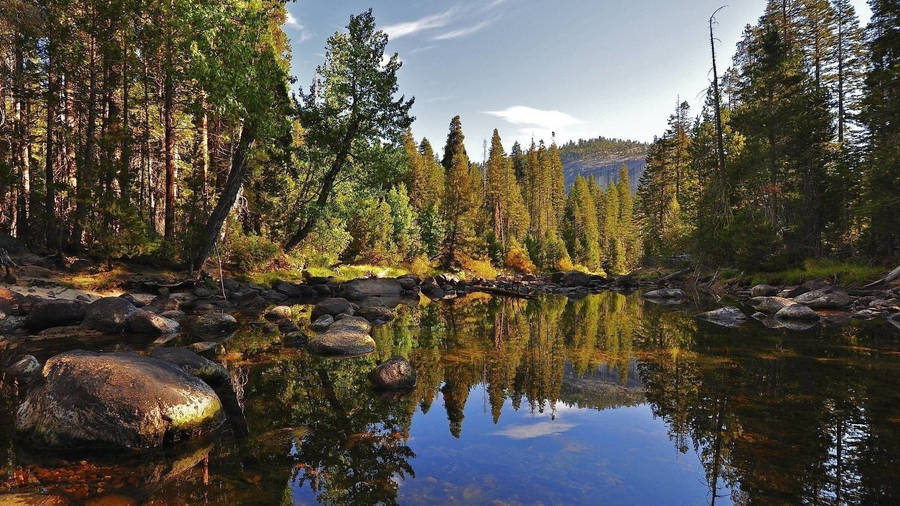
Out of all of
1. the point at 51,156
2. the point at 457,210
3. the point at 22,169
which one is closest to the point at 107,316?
the point at 51,156

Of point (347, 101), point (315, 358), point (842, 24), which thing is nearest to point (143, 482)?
point (315, 358)

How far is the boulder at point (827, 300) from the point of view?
A: 17547mm

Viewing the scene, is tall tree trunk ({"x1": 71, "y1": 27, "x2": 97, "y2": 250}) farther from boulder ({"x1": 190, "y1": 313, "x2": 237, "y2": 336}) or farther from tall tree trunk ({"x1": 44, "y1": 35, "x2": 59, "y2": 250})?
boulder ({"x1": 190, "y1": 313, "x2": 237, "y2": 336})

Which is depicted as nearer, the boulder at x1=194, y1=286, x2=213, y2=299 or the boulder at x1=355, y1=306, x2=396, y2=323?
the boulder at x1=355, y1=306, x2=396, y2=323

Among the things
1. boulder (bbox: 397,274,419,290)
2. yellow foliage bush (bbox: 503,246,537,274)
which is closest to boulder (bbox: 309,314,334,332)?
boulder (bbox: 397,274,419,290)

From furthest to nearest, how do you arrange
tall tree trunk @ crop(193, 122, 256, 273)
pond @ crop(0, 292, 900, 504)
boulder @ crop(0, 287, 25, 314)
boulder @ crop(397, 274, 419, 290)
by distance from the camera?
boulder @ crop(397, 274, 419, 290), tall tree trunk @ crop(193, 122, 256, 273), boulder @ crop(0, 287, 25, 314), pond @ crop(0, 292, 900, 504)

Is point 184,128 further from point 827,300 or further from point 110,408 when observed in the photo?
point 827,300

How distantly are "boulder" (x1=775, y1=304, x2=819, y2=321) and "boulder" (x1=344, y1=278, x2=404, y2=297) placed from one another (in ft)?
62.4

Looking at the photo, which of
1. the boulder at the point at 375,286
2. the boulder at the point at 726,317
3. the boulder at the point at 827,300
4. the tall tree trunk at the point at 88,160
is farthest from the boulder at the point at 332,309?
the boulder at the point at 827,300

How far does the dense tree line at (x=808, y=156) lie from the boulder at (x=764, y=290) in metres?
2.75

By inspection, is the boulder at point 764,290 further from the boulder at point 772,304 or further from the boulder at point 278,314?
the boulder at point 278,314

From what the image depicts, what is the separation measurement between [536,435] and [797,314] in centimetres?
1436

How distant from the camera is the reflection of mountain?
7245mm

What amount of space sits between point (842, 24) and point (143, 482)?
144ft
